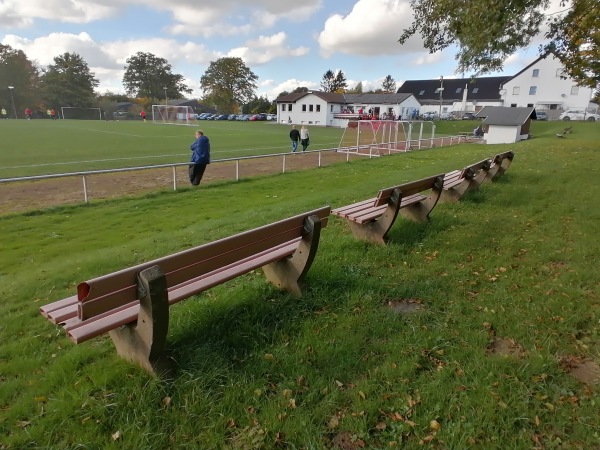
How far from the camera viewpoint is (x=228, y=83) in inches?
3647

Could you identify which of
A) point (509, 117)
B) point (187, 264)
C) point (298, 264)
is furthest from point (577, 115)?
point (187, 264)

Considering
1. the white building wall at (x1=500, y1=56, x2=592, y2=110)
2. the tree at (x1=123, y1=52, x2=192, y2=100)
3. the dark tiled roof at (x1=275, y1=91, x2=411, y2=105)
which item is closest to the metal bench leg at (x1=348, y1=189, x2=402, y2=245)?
the dark tiled roof at (x1=275, y1=91, x2=411, y2=105)

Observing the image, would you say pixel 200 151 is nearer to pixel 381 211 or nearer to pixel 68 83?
pixel 381 211

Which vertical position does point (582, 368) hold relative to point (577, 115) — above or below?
below

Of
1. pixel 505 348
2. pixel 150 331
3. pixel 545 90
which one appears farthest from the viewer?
pixel 545 90

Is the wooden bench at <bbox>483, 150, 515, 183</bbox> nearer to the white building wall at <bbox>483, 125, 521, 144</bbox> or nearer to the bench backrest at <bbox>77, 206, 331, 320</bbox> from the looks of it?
the bench backrest at <bbox>77, 206, 331, 320</bbox>

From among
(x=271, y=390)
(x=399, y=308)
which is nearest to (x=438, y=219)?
(x=399, y=308)

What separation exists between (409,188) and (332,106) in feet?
197

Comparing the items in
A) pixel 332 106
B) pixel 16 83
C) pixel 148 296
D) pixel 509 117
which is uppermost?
pixel 16 83

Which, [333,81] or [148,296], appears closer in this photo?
[148,296]

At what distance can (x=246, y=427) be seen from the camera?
225 centimetres

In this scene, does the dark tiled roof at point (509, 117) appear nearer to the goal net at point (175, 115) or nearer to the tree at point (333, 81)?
the goal net at point (175, 115)

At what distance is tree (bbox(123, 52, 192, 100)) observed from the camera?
105438 millimetres

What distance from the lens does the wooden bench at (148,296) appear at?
7.35 ft
